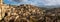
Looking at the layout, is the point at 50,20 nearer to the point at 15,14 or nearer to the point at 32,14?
the point at 32,14

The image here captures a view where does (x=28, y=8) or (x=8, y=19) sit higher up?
(x=28, y=8)

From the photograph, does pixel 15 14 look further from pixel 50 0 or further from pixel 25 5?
pixel 50 0

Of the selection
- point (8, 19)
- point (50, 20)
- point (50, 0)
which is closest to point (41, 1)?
point (50, 0)

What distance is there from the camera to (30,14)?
1272mm

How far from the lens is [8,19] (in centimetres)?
128

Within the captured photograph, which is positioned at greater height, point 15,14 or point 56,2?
point 56,2

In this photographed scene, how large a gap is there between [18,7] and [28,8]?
110 mm

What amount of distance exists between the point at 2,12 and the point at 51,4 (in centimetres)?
53

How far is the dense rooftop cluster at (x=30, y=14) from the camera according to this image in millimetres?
1239

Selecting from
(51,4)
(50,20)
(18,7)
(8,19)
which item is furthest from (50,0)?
(8,19)

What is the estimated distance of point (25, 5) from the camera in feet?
4.26

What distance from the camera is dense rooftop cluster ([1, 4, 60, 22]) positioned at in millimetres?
1239

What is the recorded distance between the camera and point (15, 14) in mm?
1288

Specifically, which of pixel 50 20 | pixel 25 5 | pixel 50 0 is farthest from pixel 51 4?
pixel 25 5
